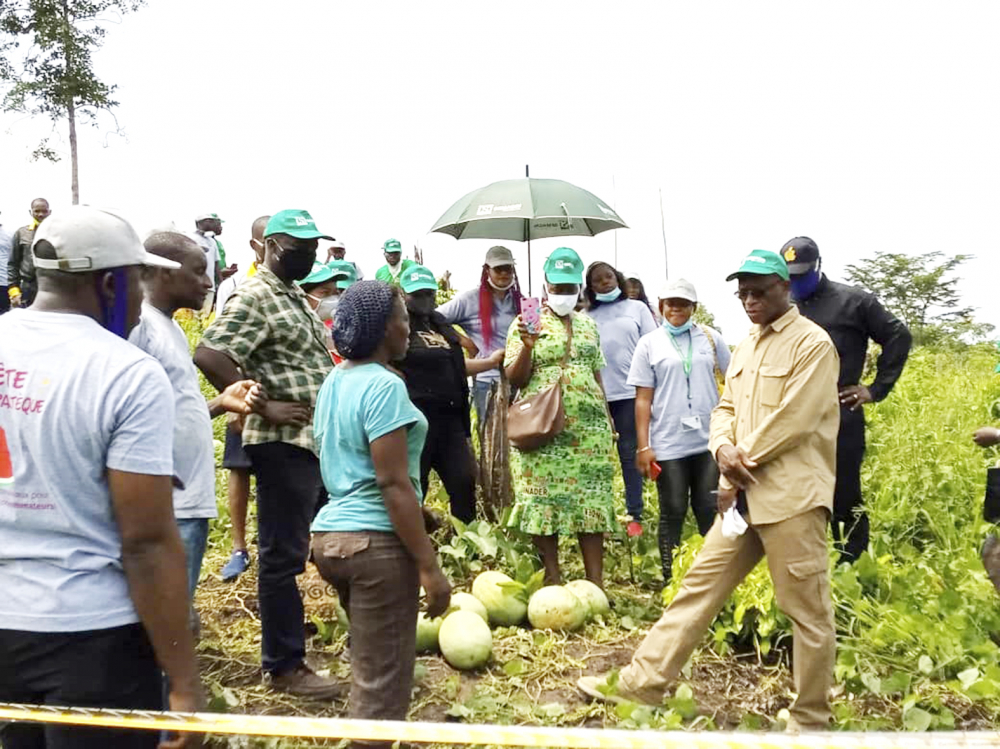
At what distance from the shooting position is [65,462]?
1.82 metres

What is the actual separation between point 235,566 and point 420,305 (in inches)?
72.3

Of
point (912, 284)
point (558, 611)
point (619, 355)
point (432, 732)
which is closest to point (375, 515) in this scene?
point (432, 732)

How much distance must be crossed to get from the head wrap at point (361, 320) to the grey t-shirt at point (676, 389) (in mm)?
2621

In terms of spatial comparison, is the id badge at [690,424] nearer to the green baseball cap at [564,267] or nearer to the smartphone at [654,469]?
the smartphone at [654,469]

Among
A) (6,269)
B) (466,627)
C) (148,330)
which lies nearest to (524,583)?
(466,627)

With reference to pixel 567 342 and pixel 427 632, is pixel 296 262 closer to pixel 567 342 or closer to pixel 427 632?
pixel 567 342

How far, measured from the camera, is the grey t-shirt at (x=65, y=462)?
1.81m

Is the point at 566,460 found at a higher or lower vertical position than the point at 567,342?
lower

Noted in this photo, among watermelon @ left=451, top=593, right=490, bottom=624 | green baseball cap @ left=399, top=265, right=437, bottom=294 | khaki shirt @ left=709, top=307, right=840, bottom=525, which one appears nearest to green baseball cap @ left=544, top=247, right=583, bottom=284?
green baseball cap @ left=399, top=265, right=437, bottom=294

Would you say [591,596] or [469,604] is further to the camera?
[591,596]

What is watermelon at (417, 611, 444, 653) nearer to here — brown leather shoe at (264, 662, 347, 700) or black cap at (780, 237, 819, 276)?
brown leather shoe at (264, 662, 347, 700)

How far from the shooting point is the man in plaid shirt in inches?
141

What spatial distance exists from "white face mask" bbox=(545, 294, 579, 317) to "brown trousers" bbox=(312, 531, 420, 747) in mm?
2428

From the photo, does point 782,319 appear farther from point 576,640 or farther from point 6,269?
point 6,269
